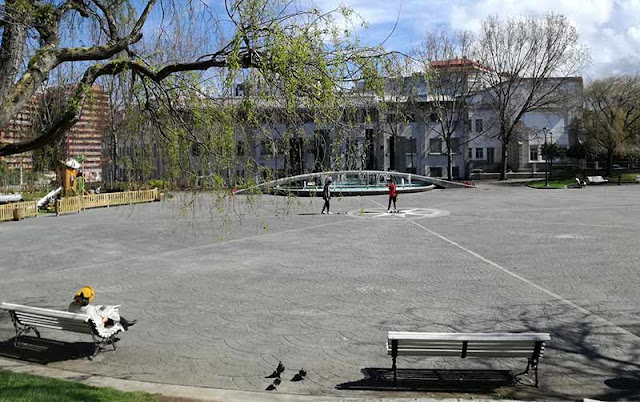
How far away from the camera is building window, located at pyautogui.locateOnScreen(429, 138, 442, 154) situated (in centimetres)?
6003

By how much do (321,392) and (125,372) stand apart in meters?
2.77

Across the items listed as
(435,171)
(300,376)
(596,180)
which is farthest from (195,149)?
(435,171)

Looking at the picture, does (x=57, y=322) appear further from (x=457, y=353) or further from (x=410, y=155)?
(x=410, y=155)

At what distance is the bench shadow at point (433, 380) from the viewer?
22.4 feet

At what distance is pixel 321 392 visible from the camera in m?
6.75

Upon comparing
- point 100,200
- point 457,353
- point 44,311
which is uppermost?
point 100,200

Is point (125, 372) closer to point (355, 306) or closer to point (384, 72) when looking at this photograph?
point (355, 306)

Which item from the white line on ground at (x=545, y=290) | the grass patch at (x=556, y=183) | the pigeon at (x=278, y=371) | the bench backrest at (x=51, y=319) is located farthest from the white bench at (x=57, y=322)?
the grass patch at (x=556, y=183)

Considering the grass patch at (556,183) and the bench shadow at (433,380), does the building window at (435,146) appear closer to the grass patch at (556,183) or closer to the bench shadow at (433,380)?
the grass patch at (556,183)

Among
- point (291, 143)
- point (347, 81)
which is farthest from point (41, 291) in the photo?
point (347, 81)

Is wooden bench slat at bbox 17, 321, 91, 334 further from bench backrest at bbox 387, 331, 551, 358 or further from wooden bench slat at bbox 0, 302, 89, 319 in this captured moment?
bench backrest at bbox 387, 331, 551, 358

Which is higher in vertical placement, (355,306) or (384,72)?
(384,72)

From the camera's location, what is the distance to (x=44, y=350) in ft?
27.5

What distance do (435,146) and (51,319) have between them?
55182 mm
